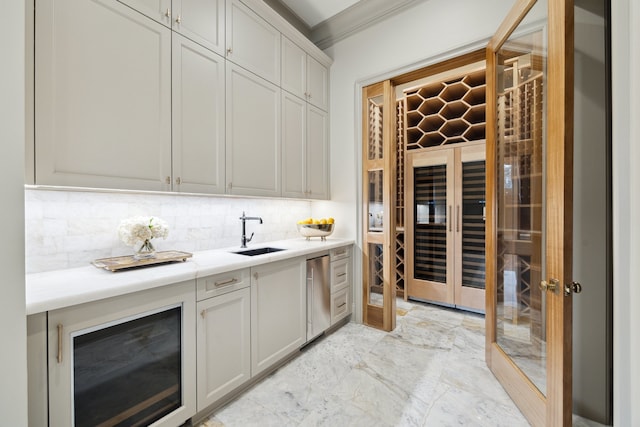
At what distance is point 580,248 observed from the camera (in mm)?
1520

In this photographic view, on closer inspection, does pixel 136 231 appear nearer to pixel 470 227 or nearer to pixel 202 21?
pixel 202 21

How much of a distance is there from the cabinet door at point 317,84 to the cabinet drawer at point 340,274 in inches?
66.6

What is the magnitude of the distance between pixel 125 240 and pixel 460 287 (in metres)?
3.34

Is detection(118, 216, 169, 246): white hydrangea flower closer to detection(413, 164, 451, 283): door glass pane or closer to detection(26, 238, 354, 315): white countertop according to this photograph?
detection(26, 238, 354, 315): white countertop

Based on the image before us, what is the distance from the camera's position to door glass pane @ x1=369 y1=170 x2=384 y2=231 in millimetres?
2773

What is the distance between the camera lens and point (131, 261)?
4.86 feet

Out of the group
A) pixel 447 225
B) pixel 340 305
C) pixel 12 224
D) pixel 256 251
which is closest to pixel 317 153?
pixel 256 251

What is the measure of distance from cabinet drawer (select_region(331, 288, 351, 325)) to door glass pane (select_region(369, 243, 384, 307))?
249 mm

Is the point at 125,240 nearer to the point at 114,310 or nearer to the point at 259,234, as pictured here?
the point at 114,310

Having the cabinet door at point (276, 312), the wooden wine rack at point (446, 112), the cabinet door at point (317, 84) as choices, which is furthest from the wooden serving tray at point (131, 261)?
the wooden wine rack at point (446, 112)

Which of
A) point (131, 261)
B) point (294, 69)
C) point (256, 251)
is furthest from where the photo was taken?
point (294, 69)

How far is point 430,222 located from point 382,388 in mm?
2201

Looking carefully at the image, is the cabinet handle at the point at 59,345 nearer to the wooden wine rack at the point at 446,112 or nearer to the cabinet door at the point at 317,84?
the cabinet door at the point at 317,84

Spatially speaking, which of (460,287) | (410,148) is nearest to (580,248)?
(460,287)
